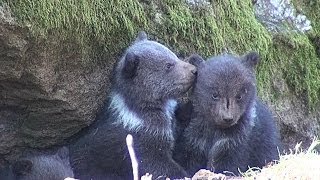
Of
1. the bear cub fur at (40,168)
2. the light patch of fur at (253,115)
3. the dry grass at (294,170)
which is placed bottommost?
the bear cub fur at (40,168)

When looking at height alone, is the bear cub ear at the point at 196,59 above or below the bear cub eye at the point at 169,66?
above

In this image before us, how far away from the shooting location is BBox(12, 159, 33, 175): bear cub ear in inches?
285

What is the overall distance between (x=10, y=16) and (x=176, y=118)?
2120mm

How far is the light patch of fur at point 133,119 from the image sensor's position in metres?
7.66

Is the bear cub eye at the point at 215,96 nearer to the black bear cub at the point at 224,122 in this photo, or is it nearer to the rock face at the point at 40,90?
the black bear cub at the point at 224,122

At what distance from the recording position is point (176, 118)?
808 centimetres

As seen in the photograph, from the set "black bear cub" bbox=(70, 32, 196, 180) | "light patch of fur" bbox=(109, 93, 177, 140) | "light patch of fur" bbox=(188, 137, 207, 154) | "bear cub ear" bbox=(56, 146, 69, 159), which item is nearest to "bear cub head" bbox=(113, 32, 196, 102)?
"black bear cub" bbox=(70, 32, 196, 180)

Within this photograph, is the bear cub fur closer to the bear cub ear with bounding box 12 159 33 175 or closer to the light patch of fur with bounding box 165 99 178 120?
the bear cub ear with bounding box 12 159 33 175

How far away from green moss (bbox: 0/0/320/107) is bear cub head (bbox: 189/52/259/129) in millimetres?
565

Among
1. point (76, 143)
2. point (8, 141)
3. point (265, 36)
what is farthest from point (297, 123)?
point (8, 141)

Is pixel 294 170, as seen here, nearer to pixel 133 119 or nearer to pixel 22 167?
pixel 133 119

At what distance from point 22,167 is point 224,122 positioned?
1.94m

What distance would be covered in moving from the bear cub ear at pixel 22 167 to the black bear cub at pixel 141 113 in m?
0.76

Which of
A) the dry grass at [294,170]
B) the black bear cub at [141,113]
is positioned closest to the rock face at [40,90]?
the black bear cub at [141,113]
